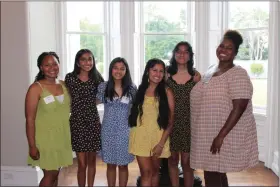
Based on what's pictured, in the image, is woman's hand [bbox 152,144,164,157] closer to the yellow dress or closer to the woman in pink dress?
the yellow dress

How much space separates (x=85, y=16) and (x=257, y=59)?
2.35m

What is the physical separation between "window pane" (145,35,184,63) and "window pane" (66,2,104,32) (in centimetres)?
69

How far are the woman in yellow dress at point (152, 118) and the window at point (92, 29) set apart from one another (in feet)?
6.77

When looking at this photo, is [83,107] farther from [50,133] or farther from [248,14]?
[248,14]

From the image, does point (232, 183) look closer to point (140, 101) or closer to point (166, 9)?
point (140, 101)

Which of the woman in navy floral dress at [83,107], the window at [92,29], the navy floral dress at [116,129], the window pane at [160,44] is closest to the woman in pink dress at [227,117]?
the navy floral dress at [116,129]

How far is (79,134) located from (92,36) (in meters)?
2.11

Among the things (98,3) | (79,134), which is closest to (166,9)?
(98,3)

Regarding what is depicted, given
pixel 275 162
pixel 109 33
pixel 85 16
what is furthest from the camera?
pixel 109 33

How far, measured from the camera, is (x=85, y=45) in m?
4.50

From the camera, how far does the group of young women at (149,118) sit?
7.27 ft

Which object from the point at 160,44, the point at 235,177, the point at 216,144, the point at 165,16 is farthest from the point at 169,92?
the point at 165,16

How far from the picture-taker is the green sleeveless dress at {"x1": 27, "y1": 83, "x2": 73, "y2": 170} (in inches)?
96.3

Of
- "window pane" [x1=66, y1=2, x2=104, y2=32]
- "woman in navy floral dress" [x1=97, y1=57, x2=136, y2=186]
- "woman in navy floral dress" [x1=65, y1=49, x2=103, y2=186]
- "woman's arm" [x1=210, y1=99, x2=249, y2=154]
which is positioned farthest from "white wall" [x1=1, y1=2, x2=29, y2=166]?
"woman's arm" [x1=210, y1=99, x2=249, y2=154]
